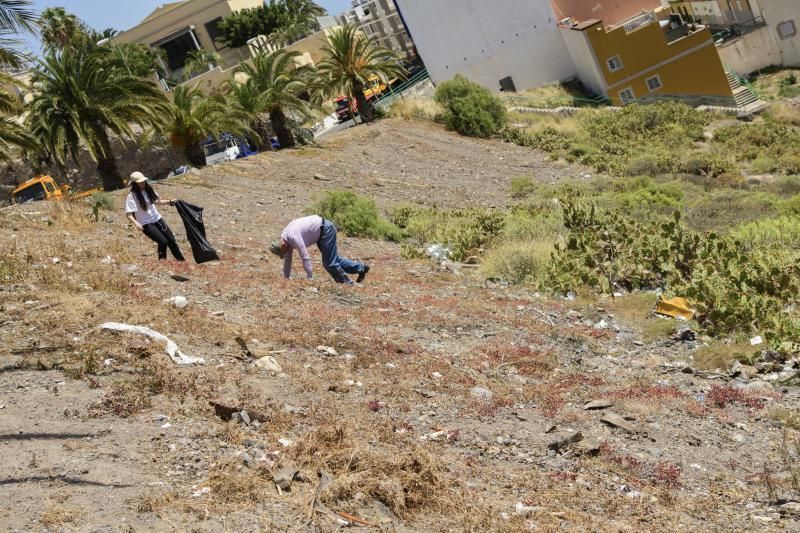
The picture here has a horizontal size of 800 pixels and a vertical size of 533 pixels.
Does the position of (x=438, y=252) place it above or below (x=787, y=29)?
above

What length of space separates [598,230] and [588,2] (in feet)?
118

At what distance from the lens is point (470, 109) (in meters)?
38.2

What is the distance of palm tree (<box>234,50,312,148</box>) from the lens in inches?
1329

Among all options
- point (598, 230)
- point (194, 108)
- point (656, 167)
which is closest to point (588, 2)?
point (656, 167)

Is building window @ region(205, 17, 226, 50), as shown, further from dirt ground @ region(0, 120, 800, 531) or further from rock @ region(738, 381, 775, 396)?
rock @ region(738, 381, 775, 396)

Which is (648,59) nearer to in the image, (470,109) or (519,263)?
(470,109)

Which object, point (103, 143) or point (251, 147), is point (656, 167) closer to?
point (103, 143)

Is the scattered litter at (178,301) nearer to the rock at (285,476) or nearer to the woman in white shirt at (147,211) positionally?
the woman in white shirt at (147,211)

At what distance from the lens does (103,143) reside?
87.5 feet

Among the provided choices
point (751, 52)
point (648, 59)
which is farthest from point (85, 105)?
point (751, 52)

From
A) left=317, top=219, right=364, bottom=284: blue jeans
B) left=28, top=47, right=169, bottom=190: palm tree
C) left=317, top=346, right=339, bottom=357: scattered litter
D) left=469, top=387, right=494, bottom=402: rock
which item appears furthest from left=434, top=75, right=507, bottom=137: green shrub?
left=469, top=387, right=494, bottom=402: rock

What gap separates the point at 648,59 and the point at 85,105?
94.1 feet

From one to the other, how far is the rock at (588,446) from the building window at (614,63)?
3945 cm

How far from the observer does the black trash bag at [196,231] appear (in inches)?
571
